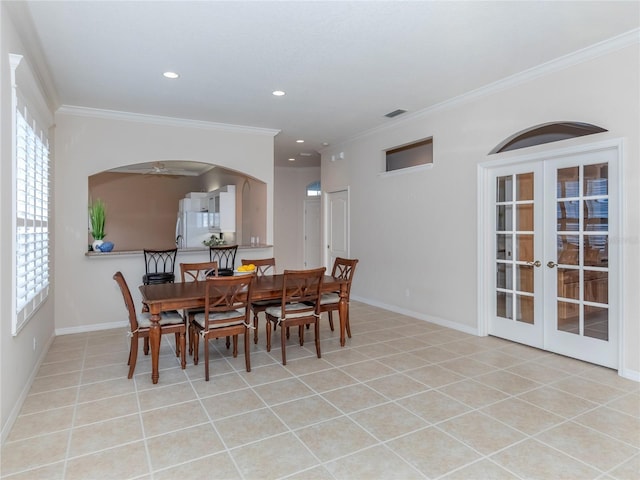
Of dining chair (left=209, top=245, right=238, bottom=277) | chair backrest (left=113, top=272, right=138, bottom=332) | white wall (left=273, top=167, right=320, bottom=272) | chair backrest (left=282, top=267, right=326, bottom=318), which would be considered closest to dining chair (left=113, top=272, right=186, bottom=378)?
chair backrest (left=113, top=272, right=138, bottom=332)

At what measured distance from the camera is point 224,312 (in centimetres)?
371

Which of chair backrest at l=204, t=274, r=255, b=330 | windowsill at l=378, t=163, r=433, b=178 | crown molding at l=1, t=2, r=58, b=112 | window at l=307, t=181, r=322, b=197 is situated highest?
crown molding at l=1, t=2, r=58, b=112

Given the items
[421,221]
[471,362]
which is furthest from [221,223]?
[471,362]

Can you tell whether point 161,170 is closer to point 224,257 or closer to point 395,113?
point 224,257

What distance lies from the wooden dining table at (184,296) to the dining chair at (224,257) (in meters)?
1.36

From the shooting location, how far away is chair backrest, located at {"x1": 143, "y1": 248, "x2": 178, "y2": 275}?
17.4 ft

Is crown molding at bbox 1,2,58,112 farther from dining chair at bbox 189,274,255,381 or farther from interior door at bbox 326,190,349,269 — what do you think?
interior door at bbox 326,190,349,269

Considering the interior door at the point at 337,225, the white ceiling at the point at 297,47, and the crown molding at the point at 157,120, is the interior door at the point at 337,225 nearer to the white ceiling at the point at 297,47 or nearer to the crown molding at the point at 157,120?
the crown molding at the point at 157,120

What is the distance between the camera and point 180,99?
4.66 meters

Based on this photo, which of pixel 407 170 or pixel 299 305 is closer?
pixel 299 305

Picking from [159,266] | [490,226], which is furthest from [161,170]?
[490,226]

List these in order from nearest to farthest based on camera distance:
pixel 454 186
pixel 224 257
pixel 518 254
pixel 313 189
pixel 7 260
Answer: pixel 7 260 → pixel 518 254 → pixel 454 186 → pixel 224 257 → pixel 313 189

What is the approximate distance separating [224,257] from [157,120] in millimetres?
2161

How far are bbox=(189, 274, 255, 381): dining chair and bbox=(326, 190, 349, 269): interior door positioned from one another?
3.73m
